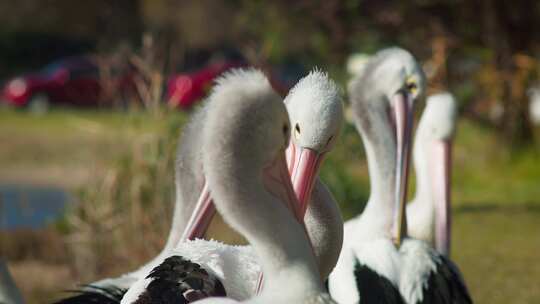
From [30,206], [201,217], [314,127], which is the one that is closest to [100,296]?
[201,217]

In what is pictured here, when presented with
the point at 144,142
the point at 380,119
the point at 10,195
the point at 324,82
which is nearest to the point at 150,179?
the point at 144,142

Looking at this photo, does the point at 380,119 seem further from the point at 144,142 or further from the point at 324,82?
the point at 144,142

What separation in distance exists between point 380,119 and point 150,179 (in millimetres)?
2480

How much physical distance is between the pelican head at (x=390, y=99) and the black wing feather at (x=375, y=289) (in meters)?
0.74

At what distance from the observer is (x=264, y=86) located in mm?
2877

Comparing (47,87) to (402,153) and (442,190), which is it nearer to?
→ (442,190)

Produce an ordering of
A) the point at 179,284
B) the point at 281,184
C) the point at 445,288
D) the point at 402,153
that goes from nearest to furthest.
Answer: the point at 281,184, the point at 179,284, the point at 445,288, the point at 402,153

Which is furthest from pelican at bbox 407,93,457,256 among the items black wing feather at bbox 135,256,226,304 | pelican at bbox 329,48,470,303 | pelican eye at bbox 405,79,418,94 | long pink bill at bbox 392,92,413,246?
black wing feather at bbox 135,256,226,304

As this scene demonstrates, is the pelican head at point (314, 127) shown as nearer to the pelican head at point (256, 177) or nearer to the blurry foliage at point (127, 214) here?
the pelican head at point (256, 177)

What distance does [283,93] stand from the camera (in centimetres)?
810

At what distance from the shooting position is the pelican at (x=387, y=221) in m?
4.59

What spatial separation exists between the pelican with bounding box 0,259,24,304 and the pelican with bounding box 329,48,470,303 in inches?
55.5

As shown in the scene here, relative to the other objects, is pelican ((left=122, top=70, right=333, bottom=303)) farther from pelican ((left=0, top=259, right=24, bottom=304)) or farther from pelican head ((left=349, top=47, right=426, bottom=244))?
pelican head ((left=349, top=47, right=426, bottom=244))

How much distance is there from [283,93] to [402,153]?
3.02m
